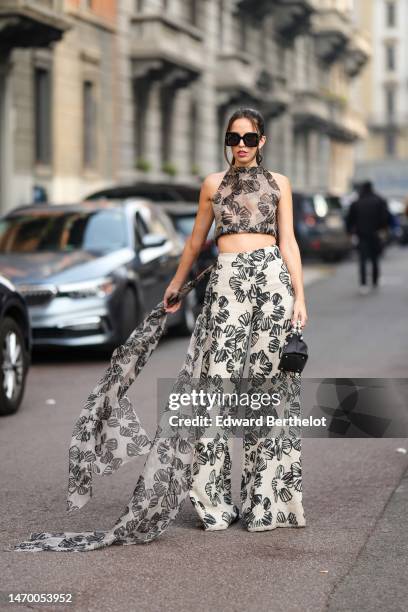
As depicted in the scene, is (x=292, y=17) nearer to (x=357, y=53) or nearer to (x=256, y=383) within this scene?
(x=357, y=53)

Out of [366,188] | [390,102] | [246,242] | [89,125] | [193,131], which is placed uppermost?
[390,102]

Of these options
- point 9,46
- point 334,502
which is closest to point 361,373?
point 334,502

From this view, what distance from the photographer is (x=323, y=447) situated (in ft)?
27.3

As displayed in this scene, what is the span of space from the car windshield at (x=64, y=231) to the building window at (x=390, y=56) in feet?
318

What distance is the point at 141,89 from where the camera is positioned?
3388cm

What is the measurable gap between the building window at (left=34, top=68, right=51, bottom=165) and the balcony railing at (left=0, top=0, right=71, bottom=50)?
5.92 ft

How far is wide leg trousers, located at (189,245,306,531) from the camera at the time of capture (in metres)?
5.92

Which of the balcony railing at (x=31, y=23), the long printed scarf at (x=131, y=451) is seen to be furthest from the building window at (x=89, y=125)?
the long printed scarf at (x=131, y=451)

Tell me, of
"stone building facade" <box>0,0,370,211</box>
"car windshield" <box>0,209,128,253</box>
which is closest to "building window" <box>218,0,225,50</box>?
"stone building facade" <box>0,0,370,211</box>

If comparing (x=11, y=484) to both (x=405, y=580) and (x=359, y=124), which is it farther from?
(x=359, y=124)

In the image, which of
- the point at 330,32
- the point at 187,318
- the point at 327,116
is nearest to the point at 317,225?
the point at 187,318

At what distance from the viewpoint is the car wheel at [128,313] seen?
12.8 meters

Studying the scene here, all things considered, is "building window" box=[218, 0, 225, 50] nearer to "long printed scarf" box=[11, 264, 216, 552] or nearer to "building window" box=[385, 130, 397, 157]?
"long printed scarf" box=[11, 264, 216, 552]

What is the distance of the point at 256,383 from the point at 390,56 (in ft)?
345
